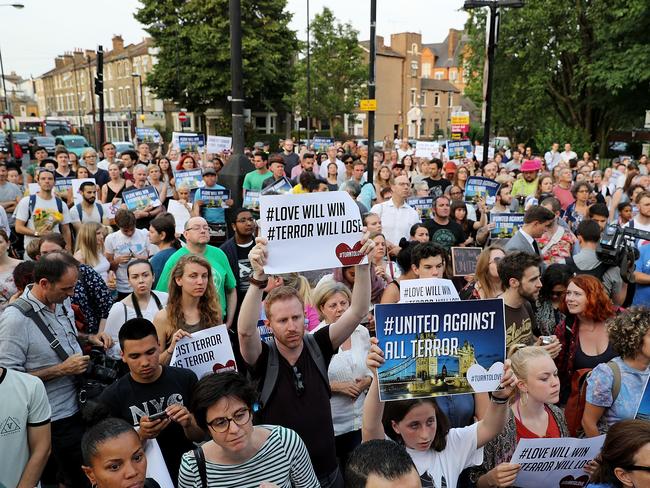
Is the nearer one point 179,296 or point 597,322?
point 597,322

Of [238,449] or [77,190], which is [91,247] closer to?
[77,190]

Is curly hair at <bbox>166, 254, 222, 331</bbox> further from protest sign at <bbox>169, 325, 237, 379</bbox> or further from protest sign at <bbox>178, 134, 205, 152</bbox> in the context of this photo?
protest sign at <bbox>178, 134, 205, 152</bbox>

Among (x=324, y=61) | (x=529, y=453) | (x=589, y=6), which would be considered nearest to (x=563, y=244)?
(x=529, y=453)

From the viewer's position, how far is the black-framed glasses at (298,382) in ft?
9.66

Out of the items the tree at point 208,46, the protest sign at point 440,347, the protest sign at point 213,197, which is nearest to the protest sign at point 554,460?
the protest sign at point 440,347

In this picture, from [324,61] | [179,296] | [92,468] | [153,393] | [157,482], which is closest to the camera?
[92,468]

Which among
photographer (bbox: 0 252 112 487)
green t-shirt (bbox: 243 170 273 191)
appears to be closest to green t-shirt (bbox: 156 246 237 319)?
photographer (bbox: 0 252 112 487)

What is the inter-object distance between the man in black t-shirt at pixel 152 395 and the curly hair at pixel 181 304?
86 cm

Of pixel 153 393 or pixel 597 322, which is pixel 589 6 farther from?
pixel 153 393

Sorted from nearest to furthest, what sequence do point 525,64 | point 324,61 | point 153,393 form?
point 153,393 → point 525,64 → point 324,61

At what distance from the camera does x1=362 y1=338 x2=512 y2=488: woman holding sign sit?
2.70 metres

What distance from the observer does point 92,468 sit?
8.39 feet

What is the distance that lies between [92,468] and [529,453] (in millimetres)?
2195

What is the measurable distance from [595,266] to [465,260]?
Result: 4.13 feet
